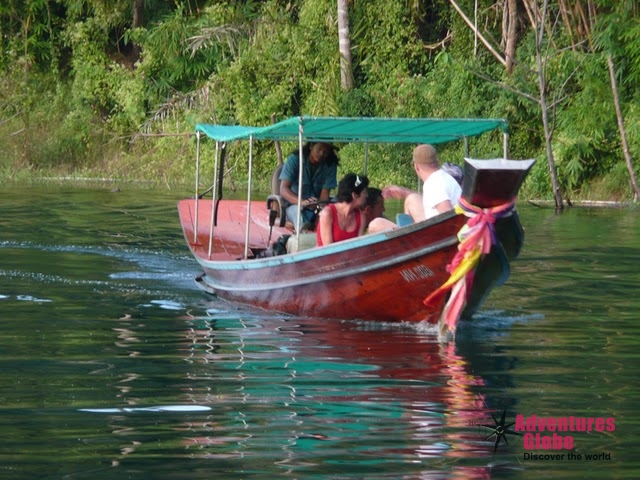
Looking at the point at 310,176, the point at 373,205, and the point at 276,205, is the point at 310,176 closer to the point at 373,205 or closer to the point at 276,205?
the point at 276,205

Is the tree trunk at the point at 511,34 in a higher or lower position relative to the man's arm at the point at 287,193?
higher

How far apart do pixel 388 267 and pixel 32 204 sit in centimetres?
1221

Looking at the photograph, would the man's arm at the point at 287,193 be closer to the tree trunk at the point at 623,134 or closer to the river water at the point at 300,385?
the river water at the point at 300,385

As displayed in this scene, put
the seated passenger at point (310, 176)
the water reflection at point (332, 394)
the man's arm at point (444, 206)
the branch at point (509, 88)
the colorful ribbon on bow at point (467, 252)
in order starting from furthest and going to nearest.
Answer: the branch at point (509, 88) → the seated passenger at point (310, 176) → the man's arm at point (444, 206) → the colorful ribbon on bow at point (467, 252) → the water reflection at point (332, 394)

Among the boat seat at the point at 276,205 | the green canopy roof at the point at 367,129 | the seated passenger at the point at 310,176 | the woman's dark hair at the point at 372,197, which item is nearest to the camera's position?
the green canopy roof at the point at 367,129

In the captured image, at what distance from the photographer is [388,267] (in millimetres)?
9445

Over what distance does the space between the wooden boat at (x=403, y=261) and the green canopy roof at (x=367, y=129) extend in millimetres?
11

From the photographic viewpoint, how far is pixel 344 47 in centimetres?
2509

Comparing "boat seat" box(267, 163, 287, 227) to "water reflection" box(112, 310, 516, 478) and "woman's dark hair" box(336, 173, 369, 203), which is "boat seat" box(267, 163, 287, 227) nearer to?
"woman's dark hair" box(336, 173, 369, 203)

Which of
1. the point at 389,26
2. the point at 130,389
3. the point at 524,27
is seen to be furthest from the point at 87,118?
the point at 130,389

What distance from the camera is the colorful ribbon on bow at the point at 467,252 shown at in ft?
28.5

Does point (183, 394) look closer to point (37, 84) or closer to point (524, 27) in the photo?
point (524, 27)

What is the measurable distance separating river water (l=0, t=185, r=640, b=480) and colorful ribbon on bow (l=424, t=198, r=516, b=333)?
253mm

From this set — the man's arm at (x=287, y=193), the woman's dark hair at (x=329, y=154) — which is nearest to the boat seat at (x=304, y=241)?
the man's arm at (x=287, y=193)
